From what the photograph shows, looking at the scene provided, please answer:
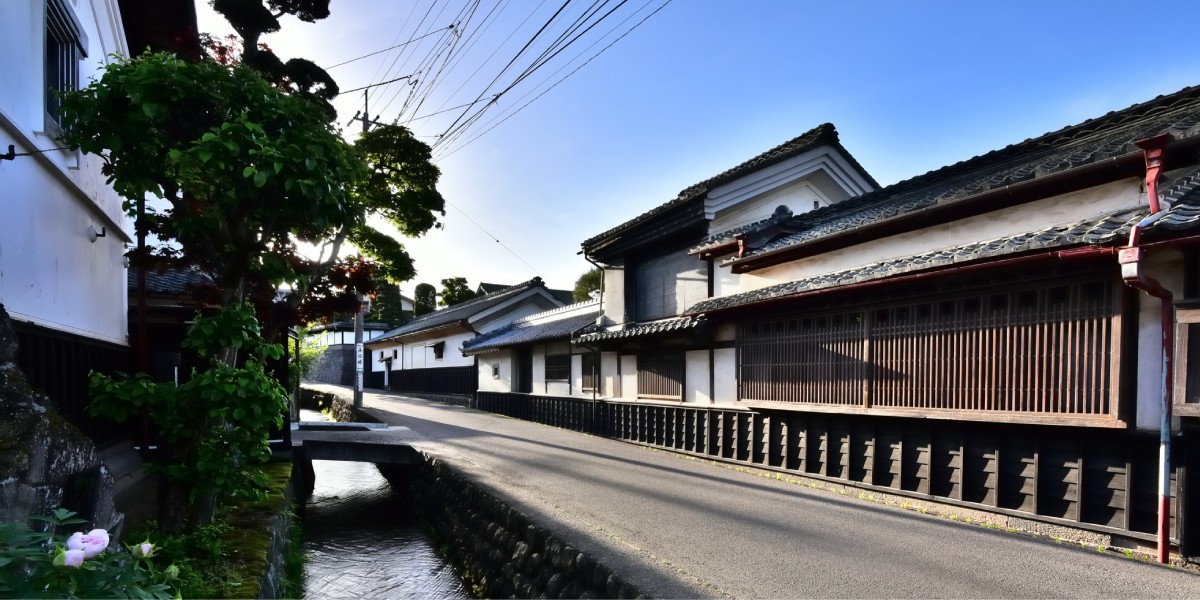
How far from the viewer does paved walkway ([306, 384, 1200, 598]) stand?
5473 mm

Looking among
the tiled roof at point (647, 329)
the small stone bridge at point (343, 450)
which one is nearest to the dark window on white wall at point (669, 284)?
the tiled roof at point (647, 329)

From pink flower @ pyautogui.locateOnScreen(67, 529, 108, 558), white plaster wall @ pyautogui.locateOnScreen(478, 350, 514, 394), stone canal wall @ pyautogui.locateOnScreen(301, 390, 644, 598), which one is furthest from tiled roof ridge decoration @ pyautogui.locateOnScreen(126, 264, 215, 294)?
white plaster wall @ pyautogui.locateOnScreen(478, 350, 514, 394)

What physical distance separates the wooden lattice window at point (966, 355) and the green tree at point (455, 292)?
131 ft

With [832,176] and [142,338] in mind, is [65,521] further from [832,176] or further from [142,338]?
[832,176]

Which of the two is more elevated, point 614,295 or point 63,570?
point 614,295

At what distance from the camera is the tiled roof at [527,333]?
1966cm

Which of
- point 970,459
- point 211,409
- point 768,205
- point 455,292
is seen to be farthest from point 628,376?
point 455,292

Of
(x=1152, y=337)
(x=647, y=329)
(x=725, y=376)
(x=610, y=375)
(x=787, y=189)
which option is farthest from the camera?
(x=610, y=375)

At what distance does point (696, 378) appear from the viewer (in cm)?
1338

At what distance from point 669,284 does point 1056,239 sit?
897 centimetres

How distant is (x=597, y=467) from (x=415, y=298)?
43.5 meters

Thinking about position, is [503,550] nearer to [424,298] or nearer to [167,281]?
[167,281]

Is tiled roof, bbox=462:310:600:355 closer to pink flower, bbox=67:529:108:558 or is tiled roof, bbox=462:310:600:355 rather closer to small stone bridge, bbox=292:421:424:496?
small stone bridge, bbox=292:421:424:496

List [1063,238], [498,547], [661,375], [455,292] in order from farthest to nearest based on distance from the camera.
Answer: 1. [455,292]
2. [661,375]
3. [498,547]
4. [1063,238]
